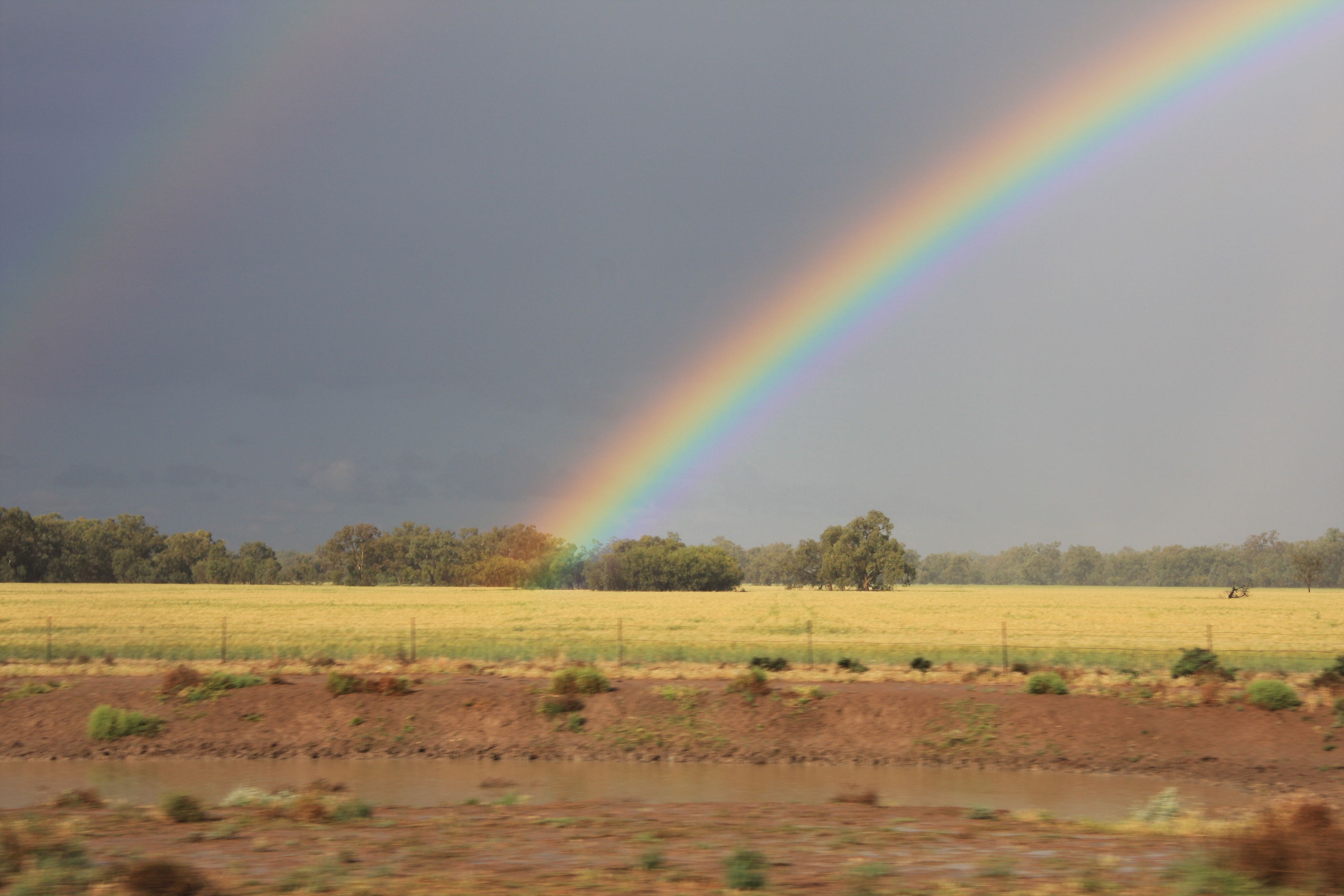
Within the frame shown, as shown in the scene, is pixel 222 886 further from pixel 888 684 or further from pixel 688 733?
pixel 888 684

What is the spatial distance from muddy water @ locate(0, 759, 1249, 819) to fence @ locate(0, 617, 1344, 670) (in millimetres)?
11766

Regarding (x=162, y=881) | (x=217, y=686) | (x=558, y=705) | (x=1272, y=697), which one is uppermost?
(x=162, y=881)

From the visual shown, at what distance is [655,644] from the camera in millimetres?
48969

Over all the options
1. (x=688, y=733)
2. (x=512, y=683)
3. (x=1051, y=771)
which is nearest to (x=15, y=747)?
(x=512, y=683)

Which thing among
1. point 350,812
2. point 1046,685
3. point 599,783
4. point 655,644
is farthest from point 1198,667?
point 350,812

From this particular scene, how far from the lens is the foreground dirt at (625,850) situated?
10.4 metres

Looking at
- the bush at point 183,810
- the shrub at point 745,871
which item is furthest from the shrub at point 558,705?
the shrub at point 745,871

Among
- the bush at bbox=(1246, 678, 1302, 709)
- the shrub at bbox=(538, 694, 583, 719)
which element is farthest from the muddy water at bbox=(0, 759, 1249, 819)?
the bush at bbox=(1246, 678, 1302, 709)

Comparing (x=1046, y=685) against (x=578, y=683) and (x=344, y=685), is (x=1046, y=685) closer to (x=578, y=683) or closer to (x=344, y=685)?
(x=578, y=683)

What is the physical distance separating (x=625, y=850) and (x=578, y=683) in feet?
58.4

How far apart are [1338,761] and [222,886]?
23720mm

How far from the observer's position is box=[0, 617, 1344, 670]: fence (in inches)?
1617

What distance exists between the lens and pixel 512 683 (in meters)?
32.5

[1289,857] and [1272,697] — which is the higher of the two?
[1289,857]
